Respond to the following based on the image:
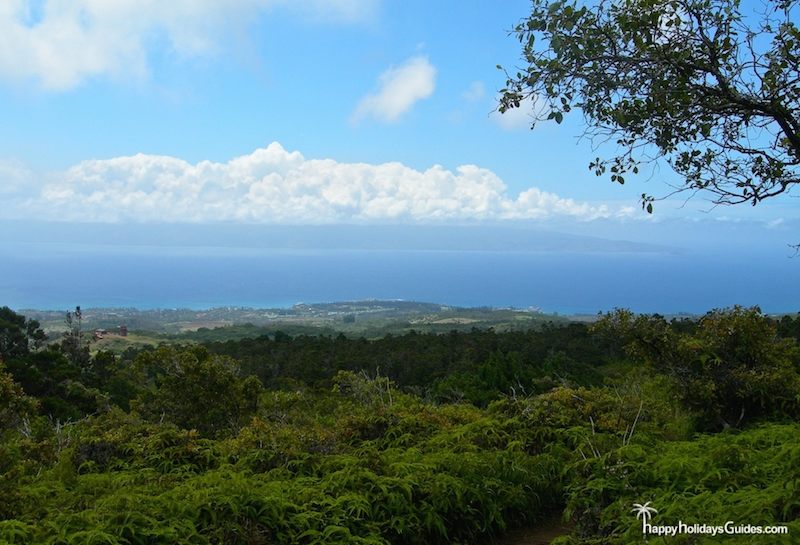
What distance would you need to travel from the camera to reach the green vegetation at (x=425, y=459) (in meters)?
3.83

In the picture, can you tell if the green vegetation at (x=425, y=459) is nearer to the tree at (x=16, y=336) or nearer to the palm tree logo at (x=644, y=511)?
the palm tree logo at (x=644, y=511)

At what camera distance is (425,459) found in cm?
523

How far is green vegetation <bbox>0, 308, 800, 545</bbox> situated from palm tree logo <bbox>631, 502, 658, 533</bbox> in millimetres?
62

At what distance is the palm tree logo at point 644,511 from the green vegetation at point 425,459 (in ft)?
0.20

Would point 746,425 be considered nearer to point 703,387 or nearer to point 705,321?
point 703,387

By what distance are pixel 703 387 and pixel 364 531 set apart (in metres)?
4.70

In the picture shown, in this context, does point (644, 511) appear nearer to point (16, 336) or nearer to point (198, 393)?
point (198, 393)

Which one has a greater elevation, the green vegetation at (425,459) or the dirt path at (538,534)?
the green vegetation at (425,459)

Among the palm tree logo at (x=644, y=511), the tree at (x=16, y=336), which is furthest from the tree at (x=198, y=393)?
the tree at (x=16, y=336)

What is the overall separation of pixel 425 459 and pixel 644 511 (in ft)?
6.72

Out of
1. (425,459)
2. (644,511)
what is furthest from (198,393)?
(644,511)

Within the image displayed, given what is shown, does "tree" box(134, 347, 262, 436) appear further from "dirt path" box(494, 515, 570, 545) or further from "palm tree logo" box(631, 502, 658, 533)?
"palm tree logo" box(631, 502, 658, 533)

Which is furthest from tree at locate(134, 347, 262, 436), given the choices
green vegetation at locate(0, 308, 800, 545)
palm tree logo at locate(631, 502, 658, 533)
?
palm tree logo at locate(631, 502, 658, 533)

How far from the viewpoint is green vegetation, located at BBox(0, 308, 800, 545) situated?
12.6 ft
